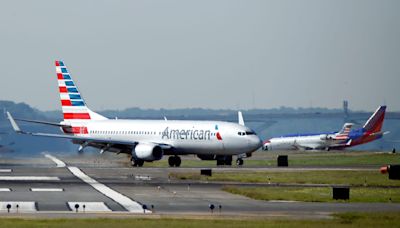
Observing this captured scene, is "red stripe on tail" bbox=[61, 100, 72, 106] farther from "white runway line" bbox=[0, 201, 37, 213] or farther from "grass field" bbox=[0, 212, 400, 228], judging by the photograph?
"grass field" bbox=[0, 212, 400, 228]

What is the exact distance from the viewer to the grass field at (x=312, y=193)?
56.0 meters

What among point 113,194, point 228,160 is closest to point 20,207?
point 113,194

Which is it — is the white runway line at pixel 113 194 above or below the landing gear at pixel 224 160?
below

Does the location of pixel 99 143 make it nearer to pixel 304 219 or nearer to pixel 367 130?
pixel 304 219

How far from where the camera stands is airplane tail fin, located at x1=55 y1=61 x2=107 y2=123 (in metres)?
109

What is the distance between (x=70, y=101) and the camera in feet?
359

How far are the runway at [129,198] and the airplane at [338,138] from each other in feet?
285

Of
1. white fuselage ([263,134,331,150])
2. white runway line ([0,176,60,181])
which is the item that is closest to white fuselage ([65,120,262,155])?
white runway line ([0,176,60,181])

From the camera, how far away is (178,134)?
328 ft

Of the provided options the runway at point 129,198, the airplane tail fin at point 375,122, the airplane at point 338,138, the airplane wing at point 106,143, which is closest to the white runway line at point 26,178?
the runway at point 129,198

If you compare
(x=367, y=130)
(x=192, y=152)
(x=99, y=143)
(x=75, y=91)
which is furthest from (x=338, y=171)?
(x=367, y=130)

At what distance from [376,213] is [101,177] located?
33.7 m

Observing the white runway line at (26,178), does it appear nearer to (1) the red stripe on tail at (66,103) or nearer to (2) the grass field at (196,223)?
(2) the grass field at (196,223)

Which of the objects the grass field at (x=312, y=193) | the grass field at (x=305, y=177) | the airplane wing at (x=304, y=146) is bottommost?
the grass field at (x=312, y=193)
